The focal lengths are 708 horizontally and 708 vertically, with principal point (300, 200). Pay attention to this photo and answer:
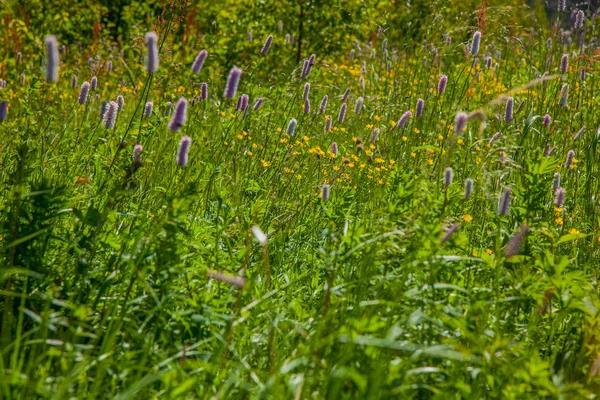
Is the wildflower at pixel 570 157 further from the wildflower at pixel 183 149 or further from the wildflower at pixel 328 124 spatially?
the wildflower at pixel 183 149

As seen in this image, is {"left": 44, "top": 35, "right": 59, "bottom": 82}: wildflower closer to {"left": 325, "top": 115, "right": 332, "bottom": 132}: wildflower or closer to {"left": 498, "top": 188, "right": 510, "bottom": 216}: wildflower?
{"left": 498, "top": 188, "right": 510, "bottom": 216}: wildflower

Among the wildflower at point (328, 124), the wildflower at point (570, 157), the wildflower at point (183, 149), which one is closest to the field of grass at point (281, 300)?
the wildflower at point (183, 149)

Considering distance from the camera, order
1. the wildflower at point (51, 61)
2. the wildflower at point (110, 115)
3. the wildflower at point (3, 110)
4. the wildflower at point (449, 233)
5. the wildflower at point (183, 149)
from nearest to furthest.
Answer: the wildflower at point (51, 61) < the wildflower at point (449, 233) < the wildflower at point (183, 149) < the wildflower at point (3, 110) < the wildflower at point (110, 115)

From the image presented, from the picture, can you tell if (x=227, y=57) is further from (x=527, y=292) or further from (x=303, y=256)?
(x=527, y=292)

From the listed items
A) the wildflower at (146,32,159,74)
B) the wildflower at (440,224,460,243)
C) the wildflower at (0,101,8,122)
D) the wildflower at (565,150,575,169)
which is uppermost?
the wildflower at (146,32,159,74)

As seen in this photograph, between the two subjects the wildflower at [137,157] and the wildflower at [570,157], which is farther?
the wildflower at [570,157]

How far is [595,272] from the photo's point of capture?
9.23 feet

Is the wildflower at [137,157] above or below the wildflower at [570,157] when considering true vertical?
above

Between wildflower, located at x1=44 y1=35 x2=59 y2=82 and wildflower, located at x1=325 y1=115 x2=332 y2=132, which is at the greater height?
wildflower, located at x1=44 y1=35 x2=59 y2=82

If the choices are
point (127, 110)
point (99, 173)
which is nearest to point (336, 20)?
point (127, 110)

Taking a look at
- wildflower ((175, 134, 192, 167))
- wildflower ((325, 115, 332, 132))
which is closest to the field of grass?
wildflower ((175, 134, 192, 167))

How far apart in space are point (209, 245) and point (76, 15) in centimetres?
811

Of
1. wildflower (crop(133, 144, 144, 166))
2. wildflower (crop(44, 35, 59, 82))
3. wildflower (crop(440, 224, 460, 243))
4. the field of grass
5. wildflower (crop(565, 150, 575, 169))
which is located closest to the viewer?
the field of grass

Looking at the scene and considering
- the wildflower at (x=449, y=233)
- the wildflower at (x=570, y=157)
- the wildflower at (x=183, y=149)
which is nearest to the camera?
the wildflower at (x=449, y=233)
